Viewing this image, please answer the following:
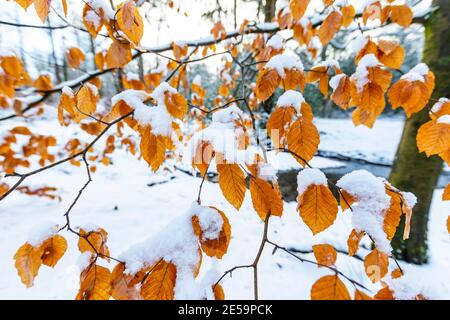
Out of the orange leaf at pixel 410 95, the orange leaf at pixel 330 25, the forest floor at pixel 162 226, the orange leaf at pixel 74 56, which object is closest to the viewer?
the orange leaf at pixel 410 95

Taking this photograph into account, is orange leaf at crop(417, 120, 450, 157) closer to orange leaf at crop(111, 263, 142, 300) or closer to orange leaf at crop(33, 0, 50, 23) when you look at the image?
orange leaf at crop(111, 263, 142, 300)

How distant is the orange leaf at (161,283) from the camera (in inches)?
20.5

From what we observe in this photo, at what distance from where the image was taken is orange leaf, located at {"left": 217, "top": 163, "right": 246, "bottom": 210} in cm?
54

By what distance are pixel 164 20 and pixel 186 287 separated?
10.7 ft

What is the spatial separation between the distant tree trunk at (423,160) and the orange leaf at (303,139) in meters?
1.88

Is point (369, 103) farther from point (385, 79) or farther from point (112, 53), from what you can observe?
point (112, 53)

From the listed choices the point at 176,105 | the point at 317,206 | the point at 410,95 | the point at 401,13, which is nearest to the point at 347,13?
the point at 401,13

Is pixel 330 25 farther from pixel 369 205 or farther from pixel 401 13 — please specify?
pixel 369 205

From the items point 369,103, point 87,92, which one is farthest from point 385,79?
point 87,92

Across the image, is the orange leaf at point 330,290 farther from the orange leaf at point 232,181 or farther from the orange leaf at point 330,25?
the orange leaf at point 330,25

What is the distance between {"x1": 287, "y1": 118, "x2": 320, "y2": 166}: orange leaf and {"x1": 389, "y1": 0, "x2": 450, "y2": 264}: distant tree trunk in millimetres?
1884

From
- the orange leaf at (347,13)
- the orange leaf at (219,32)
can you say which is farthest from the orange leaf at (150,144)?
the orange leaf at (219,32)

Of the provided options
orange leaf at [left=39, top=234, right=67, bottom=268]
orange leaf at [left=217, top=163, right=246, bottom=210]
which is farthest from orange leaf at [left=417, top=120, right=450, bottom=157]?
orange leaf at [left=39, top=234, right=67, bottom=268]
